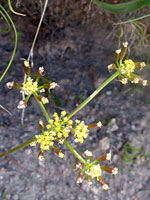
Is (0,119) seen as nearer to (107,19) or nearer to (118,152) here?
(118,152)

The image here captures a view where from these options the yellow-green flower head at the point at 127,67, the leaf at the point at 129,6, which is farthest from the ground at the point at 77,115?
the yellow-green flower head at the point at 127,67

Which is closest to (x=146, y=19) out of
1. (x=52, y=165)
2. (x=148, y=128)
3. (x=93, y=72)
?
(x=93, y=72)

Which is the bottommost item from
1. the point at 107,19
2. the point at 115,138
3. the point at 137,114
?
→ the point at 115,138

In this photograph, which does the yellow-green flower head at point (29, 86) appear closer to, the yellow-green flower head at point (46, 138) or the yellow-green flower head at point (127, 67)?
the yellow-green flower head at point (46, 138)

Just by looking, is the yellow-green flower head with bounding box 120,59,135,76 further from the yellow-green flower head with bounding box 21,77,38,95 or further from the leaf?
the yellow-green flower head with bounding box 21,77,38,95

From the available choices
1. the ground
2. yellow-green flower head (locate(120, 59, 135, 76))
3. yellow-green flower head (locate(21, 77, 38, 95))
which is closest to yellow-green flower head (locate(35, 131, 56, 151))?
yellow-green flower head (locate(21, 77, 38, 95))

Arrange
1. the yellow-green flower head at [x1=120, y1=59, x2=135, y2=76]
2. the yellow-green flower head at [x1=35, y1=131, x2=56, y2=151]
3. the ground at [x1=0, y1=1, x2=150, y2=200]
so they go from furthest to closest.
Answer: the ground at [x1=0, y1=1, x2=150, y2=200], the yellow-green flower head at [x1=120, y1=59, x2=135, y2=76], the yellow-green flower head at [x1=35, y1=131, x2=56, y2=151]

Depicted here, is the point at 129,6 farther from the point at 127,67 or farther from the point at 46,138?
the point at 46,138

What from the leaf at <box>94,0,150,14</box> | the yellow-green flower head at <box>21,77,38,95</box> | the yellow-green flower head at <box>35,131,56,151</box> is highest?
the leaf at <box>94,0,150,14</box>

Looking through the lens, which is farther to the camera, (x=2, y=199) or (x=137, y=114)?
(x=137, y=114)
